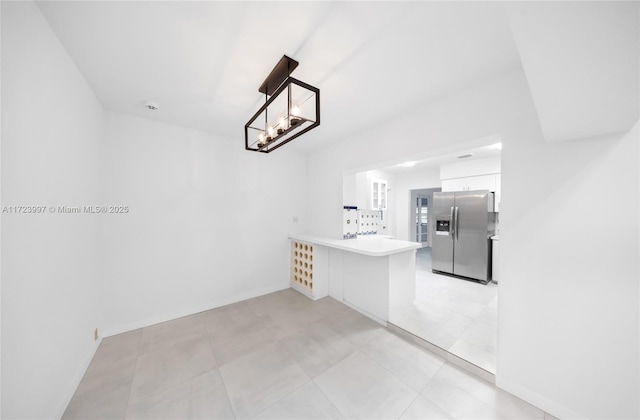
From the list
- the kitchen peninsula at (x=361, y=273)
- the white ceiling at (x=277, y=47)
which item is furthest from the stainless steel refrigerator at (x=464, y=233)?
the white ceiling at (x=277, y=47)

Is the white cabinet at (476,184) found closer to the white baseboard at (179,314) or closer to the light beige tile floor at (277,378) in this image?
the light beige tile floor at (277,378)

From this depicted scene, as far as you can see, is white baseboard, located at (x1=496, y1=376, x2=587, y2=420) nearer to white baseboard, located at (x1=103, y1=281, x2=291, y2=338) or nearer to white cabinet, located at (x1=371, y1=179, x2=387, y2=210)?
white baseboard, located at (x1=103, y1=281, x2=291, y2=338)

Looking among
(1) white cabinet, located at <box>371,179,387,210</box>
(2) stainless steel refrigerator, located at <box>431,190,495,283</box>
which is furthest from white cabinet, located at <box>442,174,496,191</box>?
(1) white cabinet, located at <box>371,179,387,210</box>

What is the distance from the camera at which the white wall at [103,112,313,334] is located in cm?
243

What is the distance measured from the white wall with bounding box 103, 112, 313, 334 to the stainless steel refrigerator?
325 centimetres

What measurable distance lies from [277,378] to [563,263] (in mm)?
2310

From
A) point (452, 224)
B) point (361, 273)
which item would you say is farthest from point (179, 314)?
point (452, 224)

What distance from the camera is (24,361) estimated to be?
112 cm

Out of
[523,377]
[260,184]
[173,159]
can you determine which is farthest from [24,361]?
[523,377]

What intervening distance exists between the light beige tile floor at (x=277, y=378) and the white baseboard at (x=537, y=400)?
0.17 ft

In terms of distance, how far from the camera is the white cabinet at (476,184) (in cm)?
403

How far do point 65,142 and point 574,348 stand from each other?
12.6ft

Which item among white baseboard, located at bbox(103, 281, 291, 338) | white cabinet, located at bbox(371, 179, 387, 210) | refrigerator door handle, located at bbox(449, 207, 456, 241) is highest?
white cabinet, located at bbox(371, 179, 387, 210)

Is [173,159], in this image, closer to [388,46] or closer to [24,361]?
[24,361]
